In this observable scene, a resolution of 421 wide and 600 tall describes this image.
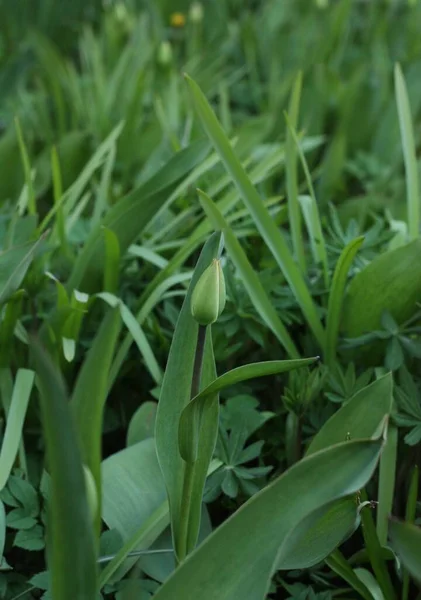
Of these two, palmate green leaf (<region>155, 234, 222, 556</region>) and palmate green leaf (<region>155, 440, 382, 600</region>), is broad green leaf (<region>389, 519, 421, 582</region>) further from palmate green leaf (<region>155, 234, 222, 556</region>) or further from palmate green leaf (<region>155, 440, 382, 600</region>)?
palmate green leaf (<region>155, 234, 222, 556</region>)

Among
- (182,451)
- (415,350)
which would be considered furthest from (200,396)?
(415,350)

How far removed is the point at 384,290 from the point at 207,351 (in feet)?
1.05

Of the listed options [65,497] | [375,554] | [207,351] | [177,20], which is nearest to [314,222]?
[207,351]

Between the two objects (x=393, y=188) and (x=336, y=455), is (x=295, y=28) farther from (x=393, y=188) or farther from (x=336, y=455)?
(x=336, y=455)

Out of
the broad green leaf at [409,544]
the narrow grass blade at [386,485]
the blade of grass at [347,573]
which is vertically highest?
the broad green leaf at [409,544]

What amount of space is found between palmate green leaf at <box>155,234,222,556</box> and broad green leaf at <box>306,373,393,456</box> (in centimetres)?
13

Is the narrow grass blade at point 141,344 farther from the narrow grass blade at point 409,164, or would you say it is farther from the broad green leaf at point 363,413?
the narrow grass blade at point 409,164

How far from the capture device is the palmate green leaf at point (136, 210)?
108 centimetres

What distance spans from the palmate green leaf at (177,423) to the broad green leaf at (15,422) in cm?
19

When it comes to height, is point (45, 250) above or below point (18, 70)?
below

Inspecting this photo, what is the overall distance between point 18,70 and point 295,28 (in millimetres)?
783

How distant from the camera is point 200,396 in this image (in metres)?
0.71

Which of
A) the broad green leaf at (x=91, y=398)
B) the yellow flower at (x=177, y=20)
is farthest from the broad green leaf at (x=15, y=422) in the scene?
the yellow flower at (x=177, y=20)

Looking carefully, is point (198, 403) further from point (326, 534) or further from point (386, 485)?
point (386, 485)
